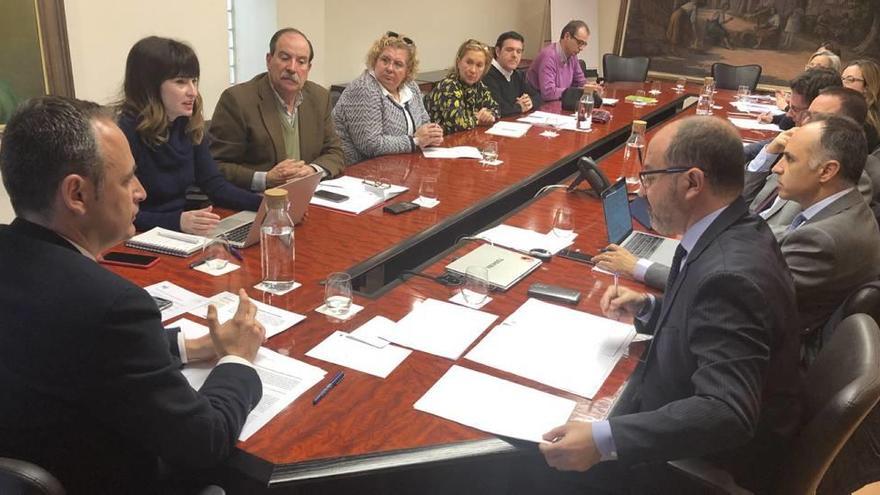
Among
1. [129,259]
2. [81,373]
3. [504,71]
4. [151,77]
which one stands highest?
[151,77]

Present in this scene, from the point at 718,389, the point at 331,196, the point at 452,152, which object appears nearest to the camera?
the point at 718,389

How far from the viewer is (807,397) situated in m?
1.51

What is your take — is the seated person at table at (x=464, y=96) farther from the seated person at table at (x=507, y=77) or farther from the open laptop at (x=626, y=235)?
the open laptop at (x=626, y=235)

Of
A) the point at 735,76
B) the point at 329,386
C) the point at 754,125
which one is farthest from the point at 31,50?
the point at 735,76

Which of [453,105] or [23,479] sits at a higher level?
[453,105]

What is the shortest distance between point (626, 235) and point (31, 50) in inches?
118

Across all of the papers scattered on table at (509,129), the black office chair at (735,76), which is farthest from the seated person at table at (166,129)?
the black office chair at (735,76)

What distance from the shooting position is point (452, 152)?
349 centimetres

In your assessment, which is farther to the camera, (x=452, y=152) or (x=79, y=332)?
(x=452, y=152)

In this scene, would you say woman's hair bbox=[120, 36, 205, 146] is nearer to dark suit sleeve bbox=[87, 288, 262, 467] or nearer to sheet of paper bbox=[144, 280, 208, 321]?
sheet of paper bbox=[144, 280, 208, 321]

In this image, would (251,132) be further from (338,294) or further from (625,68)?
(625,68)

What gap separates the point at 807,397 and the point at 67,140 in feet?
5.27

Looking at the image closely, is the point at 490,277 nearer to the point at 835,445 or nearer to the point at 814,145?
the point at 835,445

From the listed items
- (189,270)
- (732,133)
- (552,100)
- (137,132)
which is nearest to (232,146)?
(137,132)
